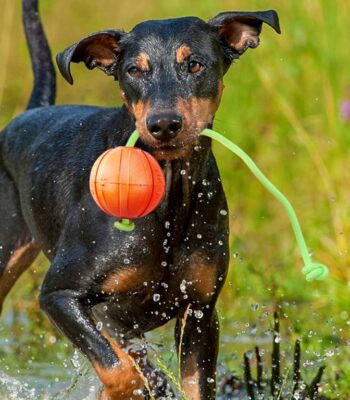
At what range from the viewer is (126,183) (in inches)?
206

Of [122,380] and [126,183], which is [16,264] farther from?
[126,183]

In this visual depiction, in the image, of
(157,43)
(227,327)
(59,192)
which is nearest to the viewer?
(157,43)

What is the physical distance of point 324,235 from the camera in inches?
341

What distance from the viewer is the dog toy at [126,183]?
524 cm

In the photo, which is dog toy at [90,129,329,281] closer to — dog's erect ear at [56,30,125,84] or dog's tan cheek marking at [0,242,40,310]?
dog's erect ear at [56,30,125,84]

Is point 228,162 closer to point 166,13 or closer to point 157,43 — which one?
point 166,13

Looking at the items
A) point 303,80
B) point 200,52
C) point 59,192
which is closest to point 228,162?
point 303,80

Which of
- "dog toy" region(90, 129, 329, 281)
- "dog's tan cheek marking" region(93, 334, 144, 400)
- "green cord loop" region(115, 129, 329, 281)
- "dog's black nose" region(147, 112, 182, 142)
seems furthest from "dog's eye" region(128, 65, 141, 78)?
"dog's tan cheek marking" region(93, 334, 144, 400)

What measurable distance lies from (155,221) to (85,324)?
1.93 feet

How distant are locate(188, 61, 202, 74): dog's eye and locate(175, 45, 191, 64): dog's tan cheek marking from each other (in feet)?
0.12

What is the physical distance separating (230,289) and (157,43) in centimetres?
304

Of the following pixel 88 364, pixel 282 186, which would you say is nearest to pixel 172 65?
pixel 88 364

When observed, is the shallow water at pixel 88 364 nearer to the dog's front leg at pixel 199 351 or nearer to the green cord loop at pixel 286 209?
the dog's front leg at pixel 199 351

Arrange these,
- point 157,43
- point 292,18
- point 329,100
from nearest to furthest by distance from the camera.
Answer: point 157,43
point 329,100
point 292,18
